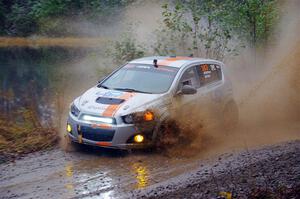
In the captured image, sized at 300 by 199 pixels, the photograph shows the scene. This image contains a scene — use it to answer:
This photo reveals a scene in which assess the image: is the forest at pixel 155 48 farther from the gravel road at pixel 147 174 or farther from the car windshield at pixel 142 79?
the car windshield at pixel 142 79

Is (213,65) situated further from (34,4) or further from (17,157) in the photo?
(34,4)

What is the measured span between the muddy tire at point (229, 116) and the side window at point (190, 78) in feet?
3.44

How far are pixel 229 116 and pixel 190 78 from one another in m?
1.54

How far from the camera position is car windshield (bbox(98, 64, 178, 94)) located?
1085cm

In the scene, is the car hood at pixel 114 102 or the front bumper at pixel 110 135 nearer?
the front bumper at pixel 110 135

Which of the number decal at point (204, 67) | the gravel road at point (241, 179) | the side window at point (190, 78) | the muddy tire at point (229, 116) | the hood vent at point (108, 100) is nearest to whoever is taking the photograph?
the gravel road at point (241, 179)

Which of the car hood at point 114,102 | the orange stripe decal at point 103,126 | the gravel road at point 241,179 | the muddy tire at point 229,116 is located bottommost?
the muddy tire at point 229,116

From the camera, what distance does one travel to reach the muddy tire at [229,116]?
1209 cm

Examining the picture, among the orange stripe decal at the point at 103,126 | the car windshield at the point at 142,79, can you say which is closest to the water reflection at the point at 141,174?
the orange stripe decal at the point at 103,126

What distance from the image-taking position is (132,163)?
9750 millimetres

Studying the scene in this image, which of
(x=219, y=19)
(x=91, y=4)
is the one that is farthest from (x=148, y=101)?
(x=91, y=4)

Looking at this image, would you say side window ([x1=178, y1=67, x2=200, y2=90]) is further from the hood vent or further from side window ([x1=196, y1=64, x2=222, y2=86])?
the hood vent

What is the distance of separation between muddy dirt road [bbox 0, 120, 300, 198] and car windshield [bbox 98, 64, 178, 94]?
134 centimetres

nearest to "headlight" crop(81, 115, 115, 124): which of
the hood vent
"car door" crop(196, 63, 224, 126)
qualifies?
the hood vent
